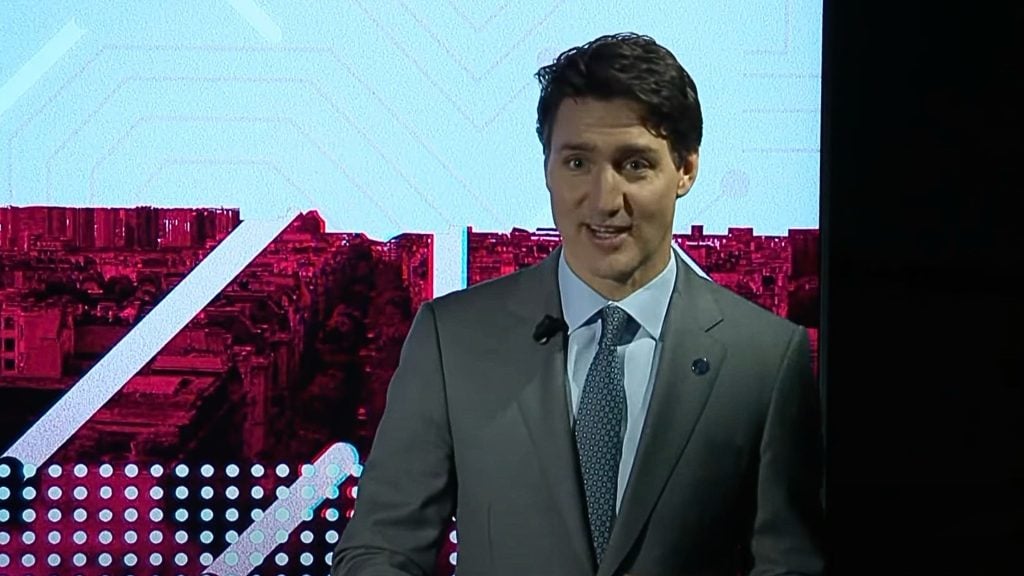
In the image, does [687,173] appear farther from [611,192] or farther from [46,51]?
[46,51]

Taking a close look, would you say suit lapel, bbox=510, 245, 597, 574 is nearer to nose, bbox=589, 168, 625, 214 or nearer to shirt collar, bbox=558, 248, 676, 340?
shirt collar, bbox=558, 248, 676, 340

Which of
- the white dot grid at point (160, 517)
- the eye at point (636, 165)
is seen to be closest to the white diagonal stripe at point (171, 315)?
the white dot grid at point (160, 517)

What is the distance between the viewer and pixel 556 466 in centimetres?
190

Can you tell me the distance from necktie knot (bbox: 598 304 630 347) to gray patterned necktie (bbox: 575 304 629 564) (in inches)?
1.8

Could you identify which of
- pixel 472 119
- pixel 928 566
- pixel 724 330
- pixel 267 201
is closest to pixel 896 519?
pixel 928 566

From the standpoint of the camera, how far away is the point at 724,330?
199 cm

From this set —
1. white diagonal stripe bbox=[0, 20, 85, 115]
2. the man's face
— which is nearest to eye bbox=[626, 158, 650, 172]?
the man's face

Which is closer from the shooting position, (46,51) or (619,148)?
(619,148)

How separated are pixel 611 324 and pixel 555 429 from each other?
181 millimetres

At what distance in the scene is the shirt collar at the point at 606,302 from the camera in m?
1.96

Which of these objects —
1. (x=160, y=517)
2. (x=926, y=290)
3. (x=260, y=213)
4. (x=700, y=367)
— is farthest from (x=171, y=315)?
(x=926, y=290)

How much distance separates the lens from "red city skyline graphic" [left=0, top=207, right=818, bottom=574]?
2125 millimetres

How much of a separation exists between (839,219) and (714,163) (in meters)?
0.33

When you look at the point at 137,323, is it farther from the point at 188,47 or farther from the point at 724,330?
the point at 724,330
